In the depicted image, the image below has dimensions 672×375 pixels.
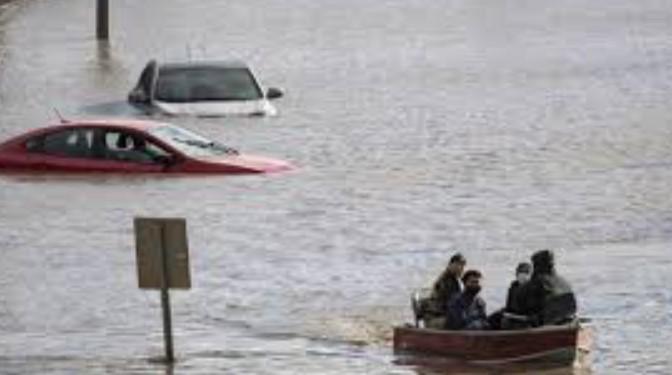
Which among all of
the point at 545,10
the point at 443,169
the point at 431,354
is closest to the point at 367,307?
the point at 431,354

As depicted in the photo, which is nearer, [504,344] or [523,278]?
[504,344]

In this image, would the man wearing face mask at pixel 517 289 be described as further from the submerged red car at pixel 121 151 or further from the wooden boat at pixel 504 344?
the submerged red car at pixel 121 151

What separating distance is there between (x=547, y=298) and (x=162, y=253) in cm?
333

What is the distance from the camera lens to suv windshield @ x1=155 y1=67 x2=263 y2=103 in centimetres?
4128

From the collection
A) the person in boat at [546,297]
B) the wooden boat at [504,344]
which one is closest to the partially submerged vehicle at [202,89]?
the wooden boat at [504,344]

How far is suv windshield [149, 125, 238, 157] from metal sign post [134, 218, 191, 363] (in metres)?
13.8

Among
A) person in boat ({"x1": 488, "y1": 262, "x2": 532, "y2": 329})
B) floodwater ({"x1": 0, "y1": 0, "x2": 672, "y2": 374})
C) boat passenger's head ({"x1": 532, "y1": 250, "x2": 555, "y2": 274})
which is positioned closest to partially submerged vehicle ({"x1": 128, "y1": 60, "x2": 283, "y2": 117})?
floodwater ({"x1": 0, "y1": 0, "x2": 672, "y2": 374})

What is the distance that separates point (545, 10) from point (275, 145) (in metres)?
37.8

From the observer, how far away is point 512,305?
21.4m

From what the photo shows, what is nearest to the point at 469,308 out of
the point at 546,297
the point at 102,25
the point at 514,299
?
the point at 514,299

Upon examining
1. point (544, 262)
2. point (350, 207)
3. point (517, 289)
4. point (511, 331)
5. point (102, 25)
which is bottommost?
point (350, 207)

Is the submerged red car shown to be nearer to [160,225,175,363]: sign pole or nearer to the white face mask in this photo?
[160,225,175,363]: sign pole

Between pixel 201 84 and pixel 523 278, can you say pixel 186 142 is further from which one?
pixel 523 278

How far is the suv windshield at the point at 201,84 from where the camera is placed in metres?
41.3
